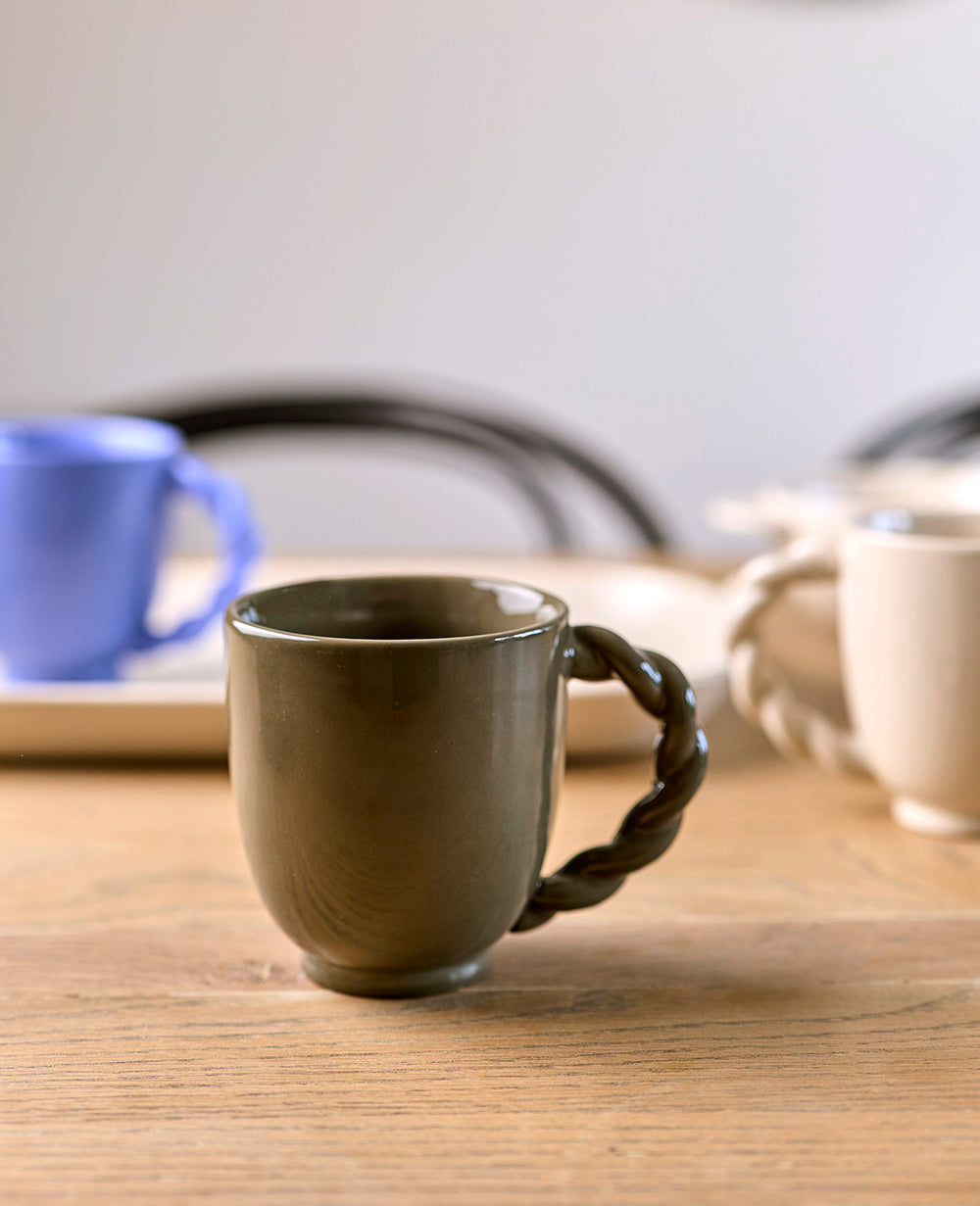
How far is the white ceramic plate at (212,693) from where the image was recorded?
1.84ft

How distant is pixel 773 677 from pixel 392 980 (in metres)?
0.24

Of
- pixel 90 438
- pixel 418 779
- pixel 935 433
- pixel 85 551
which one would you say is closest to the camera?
pixel 418 779

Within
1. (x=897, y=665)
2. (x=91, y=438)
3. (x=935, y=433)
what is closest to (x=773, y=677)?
(x=897, y=665)

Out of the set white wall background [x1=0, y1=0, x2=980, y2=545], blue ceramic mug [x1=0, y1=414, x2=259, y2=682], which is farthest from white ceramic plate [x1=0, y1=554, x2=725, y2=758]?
white wall background [x1=0, y1=0, x2=980, y2=545]

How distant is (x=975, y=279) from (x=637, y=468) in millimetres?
621

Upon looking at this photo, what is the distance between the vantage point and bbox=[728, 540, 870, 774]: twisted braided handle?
524 millimetres

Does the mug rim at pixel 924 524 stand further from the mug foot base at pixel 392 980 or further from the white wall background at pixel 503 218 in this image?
the white wall background at pixel 503 218

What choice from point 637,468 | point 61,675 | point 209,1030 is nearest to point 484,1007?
point 209,1030

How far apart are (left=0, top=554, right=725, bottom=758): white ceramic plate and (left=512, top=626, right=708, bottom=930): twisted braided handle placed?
6.9 inches

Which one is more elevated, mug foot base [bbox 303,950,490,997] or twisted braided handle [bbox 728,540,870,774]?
twisted braided handle [bbox 728,540,870,774]

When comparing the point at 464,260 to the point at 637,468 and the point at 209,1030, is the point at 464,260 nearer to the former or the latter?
the point at 637,468

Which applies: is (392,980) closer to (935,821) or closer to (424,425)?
(935,821)

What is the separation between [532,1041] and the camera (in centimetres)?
35

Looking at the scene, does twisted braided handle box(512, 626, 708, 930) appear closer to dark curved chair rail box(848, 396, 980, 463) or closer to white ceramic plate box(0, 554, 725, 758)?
white ceramic plate box(0, 554, 725, 758)
